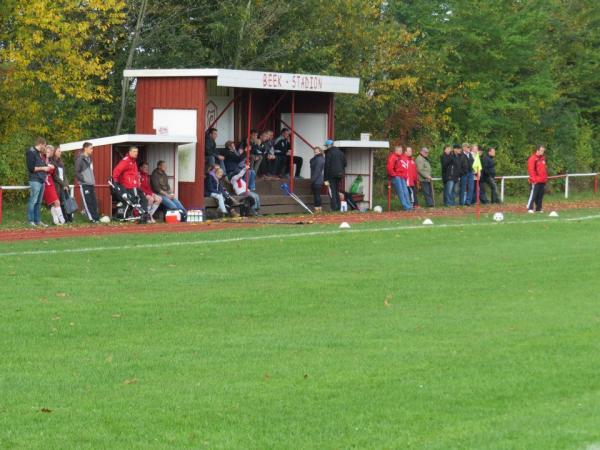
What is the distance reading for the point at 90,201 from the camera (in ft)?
92.7

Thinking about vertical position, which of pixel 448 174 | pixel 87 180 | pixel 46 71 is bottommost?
pixel 448 174

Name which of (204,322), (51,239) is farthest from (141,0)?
(204,322)

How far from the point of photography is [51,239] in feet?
76.1

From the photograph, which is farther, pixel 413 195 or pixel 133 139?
pixel 413 195

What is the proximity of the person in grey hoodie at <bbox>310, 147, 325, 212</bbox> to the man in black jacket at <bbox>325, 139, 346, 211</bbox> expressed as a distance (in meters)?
0.18

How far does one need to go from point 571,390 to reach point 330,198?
25001 millimetres

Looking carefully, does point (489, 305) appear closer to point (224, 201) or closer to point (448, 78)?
point (224, 201)

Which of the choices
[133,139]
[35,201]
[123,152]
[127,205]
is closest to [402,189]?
[123,152]

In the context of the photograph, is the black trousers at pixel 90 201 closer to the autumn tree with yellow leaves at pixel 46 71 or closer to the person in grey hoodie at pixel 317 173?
the autumn tree with yellow leaves at pixel 46 71

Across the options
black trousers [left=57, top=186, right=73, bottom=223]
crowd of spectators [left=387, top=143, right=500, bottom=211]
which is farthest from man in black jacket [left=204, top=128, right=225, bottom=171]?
crowd of spectators [left=387, top=143, right=500, bottom=211]

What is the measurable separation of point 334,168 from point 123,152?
594 centimetres

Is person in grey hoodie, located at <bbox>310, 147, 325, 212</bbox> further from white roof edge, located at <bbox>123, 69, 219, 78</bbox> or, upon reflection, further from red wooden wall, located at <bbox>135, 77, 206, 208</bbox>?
white roof edge, located at <bbox>123, 69, 219, 78</bbox>

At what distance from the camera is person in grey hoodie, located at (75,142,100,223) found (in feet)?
91.6

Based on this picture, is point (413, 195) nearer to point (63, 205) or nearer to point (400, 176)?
point (400, 176)
